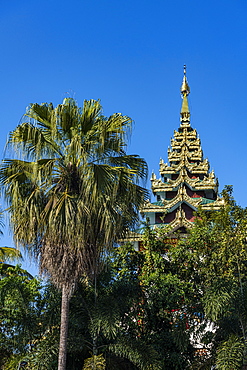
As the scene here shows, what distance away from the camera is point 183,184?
1287 inches

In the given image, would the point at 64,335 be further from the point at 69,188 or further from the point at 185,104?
the point at 185,104

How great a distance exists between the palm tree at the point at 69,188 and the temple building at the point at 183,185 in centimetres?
1454

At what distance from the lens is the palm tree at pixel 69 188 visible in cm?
1189

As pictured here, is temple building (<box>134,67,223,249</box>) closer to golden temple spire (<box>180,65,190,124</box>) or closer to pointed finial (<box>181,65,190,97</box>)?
golden temple spire (<box>180,65,190,124</box>)

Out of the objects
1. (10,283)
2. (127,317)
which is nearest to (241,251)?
(127,317)

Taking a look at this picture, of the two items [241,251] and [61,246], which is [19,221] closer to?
[61,246]

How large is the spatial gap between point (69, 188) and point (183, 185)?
20.7 meters

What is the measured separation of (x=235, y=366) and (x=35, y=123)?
7.09m

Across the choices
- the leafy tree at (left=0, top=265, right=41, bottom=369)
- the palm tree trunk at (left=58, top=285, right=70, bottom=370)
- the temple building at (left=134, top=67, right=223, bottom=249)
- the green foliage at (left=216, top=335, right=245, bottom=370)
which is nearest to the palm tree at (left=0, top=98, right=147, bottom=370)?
the palm tree trunk at (left=58, top=285, right=70, bottom=370)

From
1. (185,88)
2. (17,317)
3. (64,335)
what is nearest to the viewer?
(64,335)

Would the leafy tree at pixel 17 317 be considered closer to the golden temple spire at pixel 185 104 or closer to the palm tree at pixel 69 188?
the palm tree at pixel 69 188

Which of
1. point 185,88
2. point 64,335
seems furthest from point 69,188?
point 185,88

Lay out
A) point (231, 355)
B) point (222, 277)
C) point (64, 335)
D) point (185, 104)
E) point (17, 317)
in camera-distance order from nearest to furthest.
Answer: point (64, 335) < point (231, 355) < point (17, 317) < point (222, 277) < point (185, 104)

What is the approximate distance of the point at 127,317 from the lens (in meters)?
14.0
